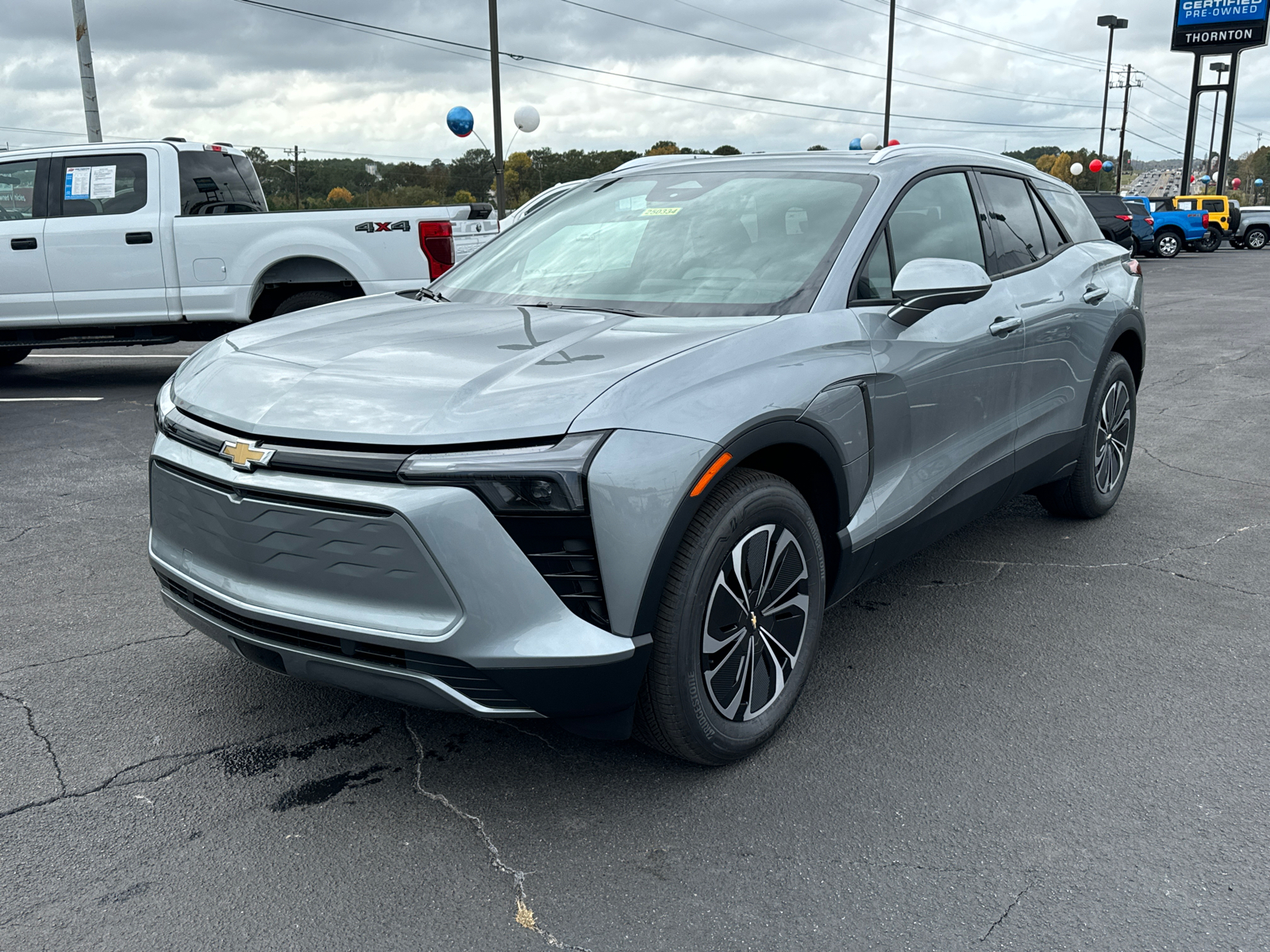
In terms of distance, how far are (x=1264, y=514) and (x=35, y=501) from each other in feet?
21.0

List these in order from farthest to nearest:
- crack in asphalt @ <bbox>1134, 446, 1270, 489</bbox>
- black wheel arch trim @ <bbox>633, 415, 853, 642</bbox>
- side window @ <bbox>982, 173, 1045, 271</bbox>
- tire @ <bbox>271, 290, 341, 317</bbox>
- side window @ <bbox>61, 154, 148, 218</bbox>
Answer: side window @ <bbox>61, 154, 148, 218</bbox> < tire @ <bbox>271, 290, 341, 317</bbox> < crack in asphalt @ <bbox>1134, 446, 1270, 489</bbox> < side window @ <bbox>982, 173, 1045, 271</bbox> < black wheel arch trim @ <bbox>633, 415, 853, 642</bbox>

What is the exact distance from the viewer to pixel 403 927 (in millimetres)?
2348

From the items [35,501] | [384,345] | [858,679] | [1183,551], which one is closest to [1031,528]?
[1183,551]

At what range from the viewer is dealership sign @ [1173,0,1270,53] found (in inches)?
2087

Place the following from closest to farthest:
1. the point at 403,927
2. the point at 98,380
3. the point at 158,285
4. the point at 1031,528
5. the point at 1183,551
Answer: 1. the point at 403,927
2. the point at 1183,551
3. the point at 1031,528
4. the point at 158,285
5. the point at 98,380

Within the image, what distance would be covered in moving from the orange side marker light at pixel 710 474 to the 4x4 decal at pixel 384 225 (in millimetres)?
6912

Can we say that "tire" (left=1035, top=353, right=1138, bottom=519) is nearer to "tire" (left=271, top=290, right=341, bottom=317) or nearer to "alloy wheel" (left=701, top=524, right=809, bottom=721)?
"alloy wheel" (left=701, top=524, right=809, bottom=721)

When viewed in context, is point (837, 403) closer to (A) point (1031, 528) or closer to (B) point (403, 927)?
(B) point (403, 927)

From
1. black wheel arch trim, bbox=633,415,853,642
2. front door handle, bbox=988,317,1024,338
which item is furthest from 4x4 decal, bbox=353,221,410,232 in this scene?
black wheel arch trim, bbox=633,415,853,642

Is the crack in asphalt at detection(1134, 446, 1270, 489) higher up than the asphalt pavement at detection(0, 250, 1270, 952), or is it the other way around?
the asphalt pavement at detection(0, 250, 1270, 952)

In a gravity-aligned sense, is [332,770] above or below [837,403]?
below

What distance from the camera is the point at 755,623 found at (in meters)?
2.96

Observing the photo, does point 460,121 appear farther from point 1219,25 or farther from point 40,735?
point 1219,25

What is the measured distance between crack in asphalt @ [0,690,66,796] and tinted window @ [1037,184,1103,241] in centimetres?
444
